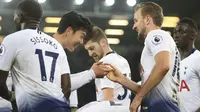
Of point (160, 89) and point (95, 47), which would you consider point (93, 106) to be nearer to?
point (160, 89)

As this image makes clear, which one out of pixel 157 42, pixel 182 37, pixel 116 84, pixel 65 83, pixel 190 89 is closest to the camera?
pixel 65 83

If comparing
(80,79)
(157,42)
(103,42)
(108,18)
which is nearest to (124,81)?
(80,79)

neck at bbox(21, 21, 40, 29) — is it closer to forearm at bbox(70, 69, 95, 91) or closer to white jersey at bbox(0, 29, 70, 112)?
white jersey at bbox(0, 29, 70, 112)

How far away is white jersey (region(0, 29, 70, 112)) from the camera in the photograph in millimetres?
3480

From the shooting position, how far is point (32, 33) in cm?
360

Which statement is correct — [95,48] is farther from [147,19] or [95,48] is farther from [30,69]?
[30,69]

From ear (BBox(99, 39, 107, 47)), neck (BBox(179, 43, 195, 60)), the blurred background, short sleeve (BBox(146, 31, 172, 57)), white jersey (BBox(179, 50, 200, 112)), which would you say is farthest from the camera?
the blurred background

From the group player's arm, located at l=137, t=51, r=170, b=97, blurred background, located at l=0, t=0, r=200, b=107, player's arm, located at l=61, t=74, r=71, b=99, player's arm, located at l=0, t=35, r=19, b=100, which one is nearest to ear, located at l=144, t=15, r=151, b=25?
player's arm, located at l=137, t=51, r=170, b=97

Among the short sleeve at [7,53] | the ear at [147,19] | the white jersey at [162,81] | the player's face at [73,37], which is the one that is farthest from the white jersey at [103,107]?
the ear at [147,19]

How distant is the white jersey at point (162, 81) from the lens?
13.0 feet

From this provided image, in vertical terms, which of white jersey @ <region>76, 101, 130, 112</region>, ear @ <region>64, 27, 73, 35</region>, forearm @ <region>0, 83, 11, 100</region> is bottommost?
white jersey @ <region>76, 101, 130, 112</region>

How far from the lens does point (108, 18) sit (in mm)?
10383

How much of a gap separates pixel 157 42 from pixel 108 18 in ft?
21.3

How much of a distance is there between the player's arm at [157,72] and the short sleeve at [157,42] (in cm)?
7
